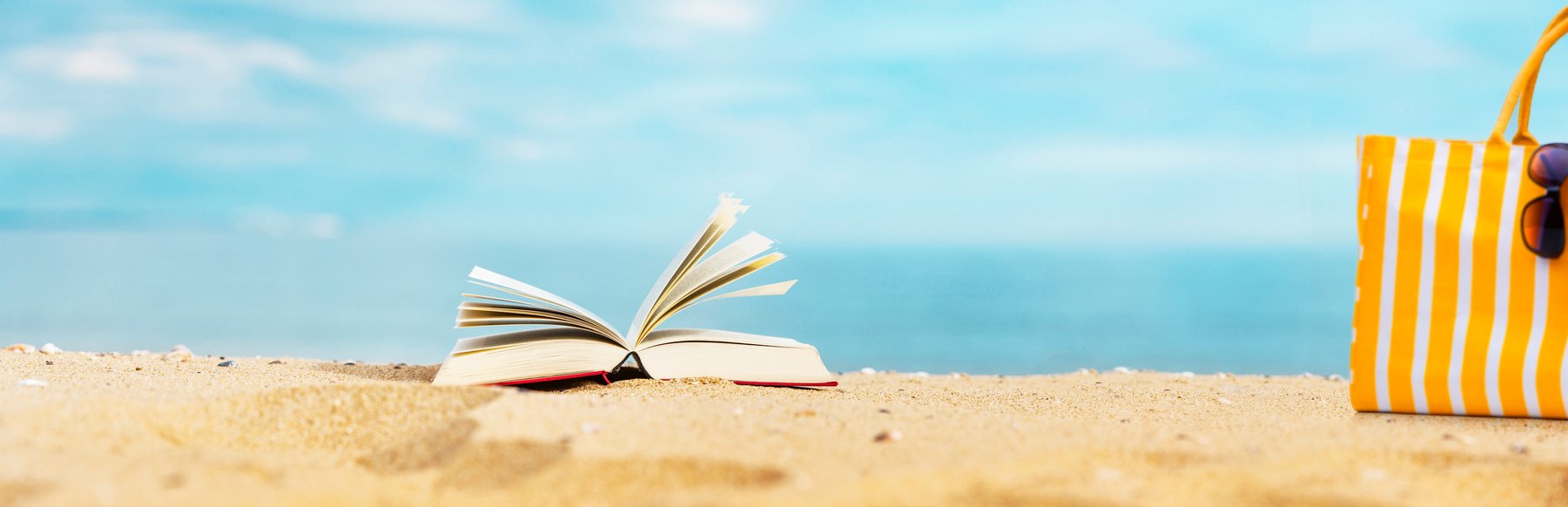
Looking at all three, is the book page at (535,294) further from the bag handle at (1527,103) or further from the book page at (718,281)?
the bag handle at (1527,103)

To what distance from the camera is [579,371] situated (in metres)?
3.53

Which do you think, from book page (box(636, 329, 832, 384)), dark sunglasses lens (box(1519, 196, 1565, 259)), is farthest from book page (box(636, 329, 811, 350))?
dark sunglasses lens (box(1519, 196, 1565, 259))

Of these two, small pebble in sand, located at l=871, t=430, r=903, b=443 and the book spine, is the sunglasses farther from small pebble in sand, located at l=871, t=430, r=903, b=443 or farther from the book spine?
the book spine

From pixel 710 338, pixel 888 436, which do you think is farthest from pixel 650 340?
pixel 888 436

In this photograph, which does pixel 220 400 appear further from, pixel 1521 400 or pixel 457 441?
pixel 1521 400

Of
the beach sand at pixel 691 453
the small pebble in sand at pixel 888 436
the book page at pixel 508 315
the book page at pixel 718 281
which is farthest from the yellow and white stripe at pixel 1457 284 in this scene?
the book page at pixel 508 315

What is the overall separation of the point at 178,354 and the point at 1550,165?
16.4ft

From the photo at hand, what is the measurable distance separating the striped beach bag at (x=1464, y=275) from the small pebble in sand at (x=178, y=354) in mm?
4367

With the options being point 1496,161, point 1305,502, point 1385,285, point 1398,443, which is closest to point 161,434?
point 1305,502

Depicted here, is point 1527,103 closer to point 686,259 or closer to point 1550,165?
point 1550,165

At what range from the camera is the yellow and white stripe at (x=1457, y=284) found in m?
2.88

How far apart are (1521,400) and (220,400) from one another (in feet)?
10.8

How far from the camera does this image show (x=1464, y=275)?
2.91 m

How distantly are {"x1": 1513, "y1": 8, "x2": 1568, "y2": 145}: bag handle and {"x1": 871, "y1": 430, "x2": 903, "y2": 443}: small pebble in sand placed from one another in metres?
1.94
